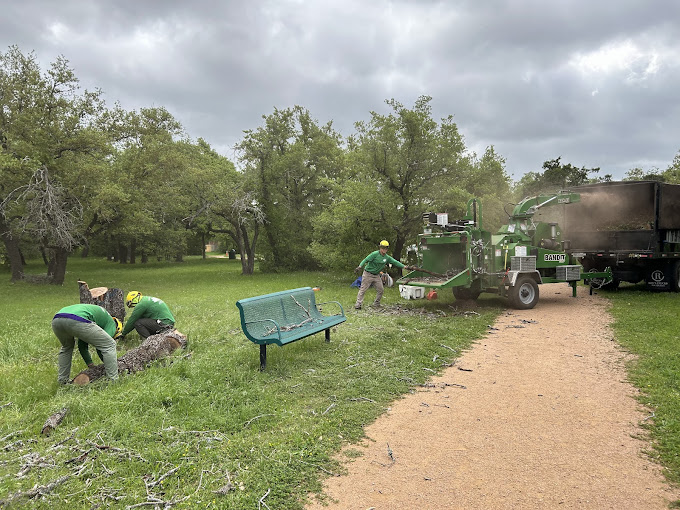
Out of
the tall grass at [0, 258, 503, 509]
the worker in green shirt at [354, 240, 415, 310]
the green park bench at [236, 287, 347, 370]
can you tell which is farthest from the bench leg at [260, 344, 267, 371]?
the worker in green shirt at [354, 240, 415, 310]

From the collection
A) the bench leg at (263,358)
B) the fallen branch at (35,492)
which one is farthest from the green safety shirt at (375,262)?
the fallen branch at (35,492)

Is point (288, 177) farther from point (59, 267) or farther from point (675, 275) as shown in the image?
point (675, 275)

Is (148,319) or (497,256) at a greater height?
(497,256)

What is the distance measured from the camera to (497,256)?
35.4 feet

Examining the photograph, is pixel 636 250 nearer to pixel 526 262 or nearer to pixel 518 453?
pixel 526 262

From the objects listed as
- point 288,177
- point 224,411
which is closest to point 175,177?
point 288,177

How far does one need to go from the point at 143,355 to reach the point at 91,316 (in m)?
0.95

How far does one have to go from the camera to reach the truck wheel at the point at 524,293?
432 inches

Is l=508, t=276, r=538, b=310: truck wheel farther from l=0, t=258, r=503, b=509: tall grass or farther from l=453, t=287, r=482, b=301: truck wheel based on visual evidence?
l=0, t=258, r=503, b=509: tall grass

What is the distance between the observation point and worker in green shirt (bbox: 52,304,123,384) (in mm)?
5152

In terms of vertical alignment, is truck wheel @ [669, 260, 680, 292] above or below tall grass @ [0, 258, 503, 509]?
above

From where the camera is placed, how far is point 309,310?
724 centimetres

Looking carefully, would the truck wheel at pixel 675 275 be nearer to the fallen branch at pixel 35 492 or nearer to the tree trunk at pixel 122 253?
the fallen branch at pixel 35 492

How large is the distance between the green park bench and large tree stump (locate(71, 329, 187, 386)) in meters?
1.46
